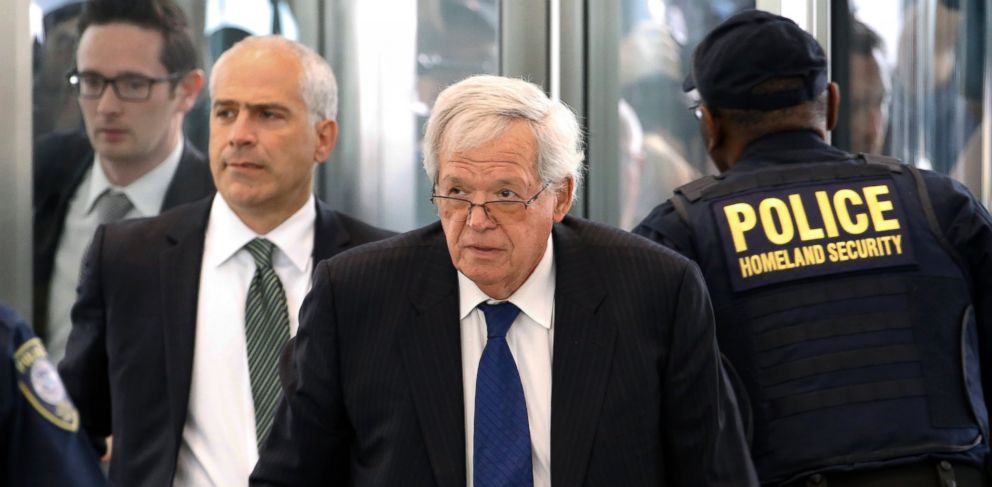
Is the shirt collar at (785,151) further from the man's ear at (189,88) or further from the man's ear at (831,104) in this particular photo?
the man's ear at (189,88)

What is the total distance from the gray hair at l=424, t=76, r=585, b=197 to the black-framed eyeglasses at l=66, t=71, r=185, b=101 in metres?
1.33

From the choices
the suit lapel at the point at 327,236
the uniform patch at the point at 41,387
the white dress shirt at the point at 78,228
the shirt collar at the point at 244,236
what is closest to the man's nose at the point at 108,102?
the white dress shirt at the point at 78,228

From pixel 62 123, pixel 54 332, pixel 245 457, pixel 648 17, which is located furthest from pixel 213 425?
pixel 648 17

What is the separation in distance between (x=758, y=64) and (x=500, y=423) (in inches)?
43.7

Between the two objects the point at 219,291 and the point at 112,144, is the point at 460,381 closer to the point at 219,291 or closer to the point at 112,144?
the point at 219,291

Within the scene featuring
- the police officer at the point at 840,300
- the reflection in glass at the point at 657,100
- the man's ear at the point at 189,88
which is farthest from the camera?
the reflection in glass at the point at 657,100

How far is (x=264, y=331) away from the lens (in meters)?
3.27

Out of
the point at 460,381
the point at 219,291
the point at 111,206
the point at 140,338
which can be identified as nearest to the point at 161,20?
the point at 111,206

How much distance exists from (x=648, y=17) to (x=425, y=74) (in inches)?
30.7

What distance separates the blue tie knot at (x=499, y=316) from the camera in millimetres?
2643

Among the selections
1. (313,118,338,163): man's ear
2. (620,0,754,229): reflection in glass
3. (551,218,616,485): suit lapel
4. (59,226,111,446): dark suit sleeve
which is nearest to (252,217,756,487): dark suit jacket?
(551,218,616,485): suit lapel

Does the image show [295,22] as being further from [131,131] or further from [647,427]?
[647,427]

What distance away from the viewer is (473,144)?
2.57 meters

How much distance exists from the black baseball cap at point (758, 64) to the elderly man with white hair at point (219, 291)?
0.85m
